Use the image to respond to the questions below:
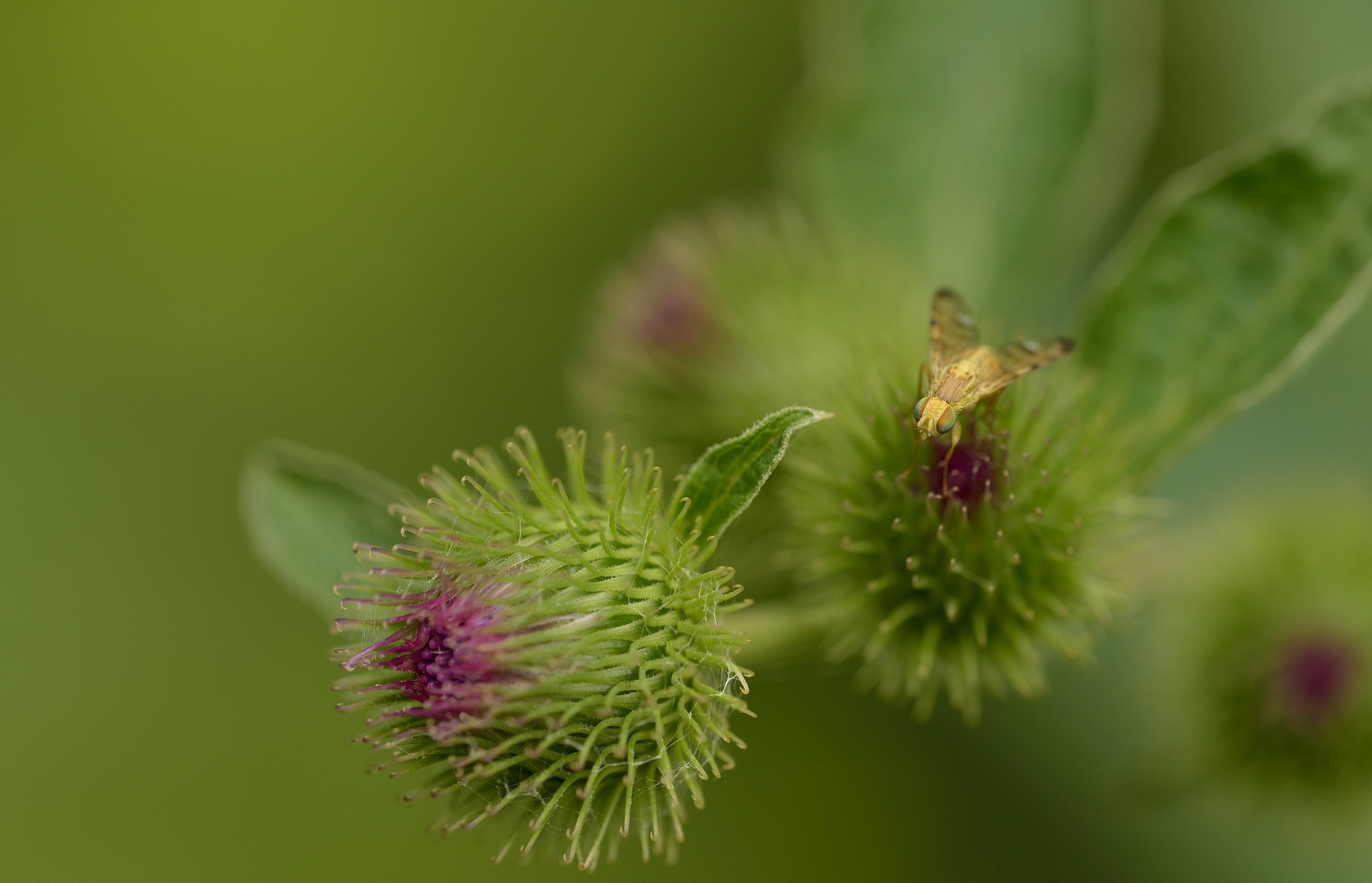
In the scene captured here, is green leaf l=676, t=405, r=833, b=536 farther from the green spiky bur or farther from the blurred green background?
the blurred green background

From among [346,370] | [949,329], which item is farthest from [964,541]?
[346,370]

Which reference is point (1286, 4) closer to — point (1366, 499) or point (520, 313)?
point (1366, 499)

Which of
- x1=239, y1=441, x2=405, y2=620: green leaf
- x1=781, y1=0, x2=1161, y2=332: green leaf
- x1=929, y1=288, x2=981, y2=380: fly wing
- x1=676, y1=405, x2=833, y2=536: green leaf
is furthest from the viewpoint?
x1=781, y1=0, x2=1161, y2=332: green leaf

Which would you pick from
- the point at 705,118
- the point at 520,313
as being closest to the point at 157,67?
the point at 520,313

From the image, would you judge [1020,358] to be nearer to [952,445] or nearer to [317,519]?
[952,445]

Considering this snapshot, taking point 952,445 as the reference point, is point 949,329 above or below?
above

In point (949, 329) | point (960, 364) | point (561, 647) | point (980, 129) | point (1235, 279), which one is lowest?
point (561, 647)

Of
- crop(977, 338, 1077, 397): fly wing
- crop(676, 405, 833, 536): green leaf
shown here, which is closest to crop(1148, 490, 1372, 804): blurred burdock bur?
crop(977, 338, 1077, 397): fly wing
